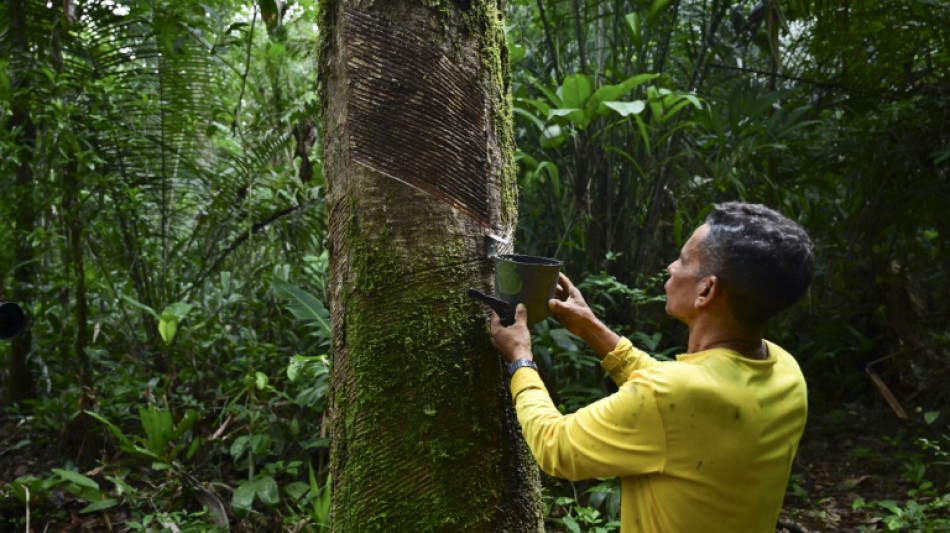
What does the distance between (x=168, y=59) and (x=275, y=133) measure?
0.74 m

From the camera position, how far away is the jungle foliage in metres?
3.92

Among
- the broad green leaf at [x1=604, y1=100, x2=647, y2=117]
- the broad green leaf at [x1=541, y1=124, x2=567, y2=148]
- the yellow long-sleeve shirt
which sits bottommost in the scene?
the yellow long-sleeve shirt

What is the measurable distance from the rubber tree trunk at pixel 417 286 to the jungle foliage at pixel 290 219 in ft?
4.63

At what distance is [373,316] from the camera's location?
6.81 feet

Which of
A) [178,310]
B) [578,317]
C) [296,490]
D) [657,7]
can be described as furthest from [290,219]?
[578,317]

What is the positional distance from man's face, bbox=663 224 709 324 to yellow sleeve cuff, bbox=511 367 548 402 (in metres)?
0.35

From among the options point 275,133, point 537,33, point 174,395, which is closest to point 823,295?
point 537,33

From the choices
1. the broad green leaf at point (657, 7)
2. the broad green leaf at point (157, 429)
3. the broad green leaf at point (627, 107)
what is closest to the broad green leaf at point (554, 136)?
the broad green leaf at point (627, 107)

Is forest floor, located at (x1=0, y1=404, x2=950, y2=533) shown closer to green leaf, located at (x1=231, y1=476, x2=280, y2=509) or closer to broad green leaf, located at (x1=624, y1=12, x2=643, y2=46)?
green leaf, located at (x1=231, y1=476, x2=280, y2=509)

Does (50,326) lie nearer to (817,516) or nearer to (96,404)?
(96,404)

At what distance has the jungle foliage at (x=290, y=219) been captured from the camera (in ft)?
12.8

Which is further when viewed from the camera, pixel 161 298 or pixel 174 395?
pixel 161 298

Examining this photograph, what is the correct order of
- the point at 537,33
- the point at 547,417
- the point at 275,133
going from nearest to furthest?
the point at 547,417, the point at 275,133, the point at 537,33

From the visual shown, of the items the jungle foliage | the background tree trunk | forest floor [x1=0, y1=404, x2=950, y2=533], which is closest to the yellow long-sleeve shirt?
the jungle foliage
